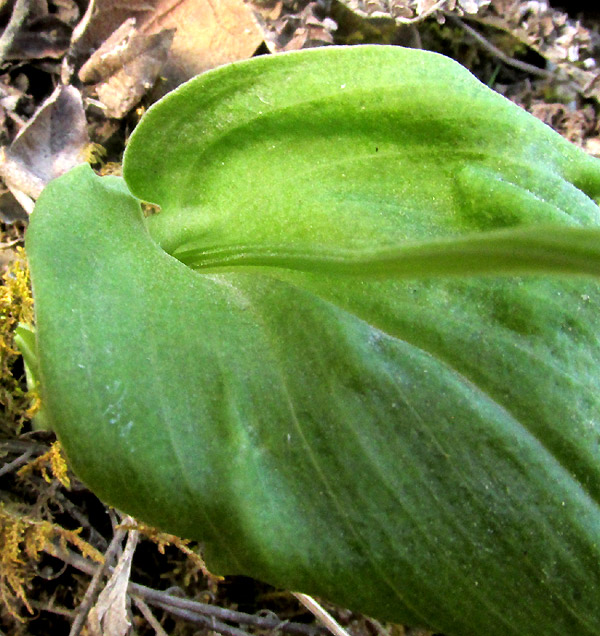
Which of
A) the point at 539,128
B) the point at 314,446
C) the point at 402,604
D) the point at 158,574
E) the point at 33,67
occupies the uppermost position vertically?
the point at 539,128

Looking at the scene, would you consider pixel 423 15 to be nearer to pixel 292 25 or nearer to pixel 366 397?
pixel 292 25

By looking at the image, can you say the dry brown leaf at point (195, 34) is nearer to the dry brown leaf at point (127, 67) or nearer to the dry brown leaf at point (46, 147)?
the dry brown leaf at point (127, 67)

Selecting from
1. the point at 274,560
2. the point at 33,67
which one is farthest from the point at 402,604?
the point at 33,67

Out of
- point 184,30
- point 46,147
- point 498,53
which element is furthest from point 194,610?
point 498,53

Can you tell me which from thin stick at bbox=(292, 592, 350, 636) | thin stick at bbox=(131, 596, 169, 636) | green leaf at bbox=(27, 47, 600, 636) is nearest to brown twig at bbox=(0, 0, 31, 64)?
green leaf at bbox=(27, 47, 600, 636)

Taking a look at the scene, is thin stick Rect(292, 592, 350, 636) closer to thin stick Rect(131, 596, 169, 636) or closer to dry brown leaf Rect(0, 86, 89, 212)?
thin stick Rect(131, 596, 169, 636)

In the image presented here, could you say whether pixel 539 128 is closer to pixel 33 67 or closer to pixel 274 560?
pixel 274 560
